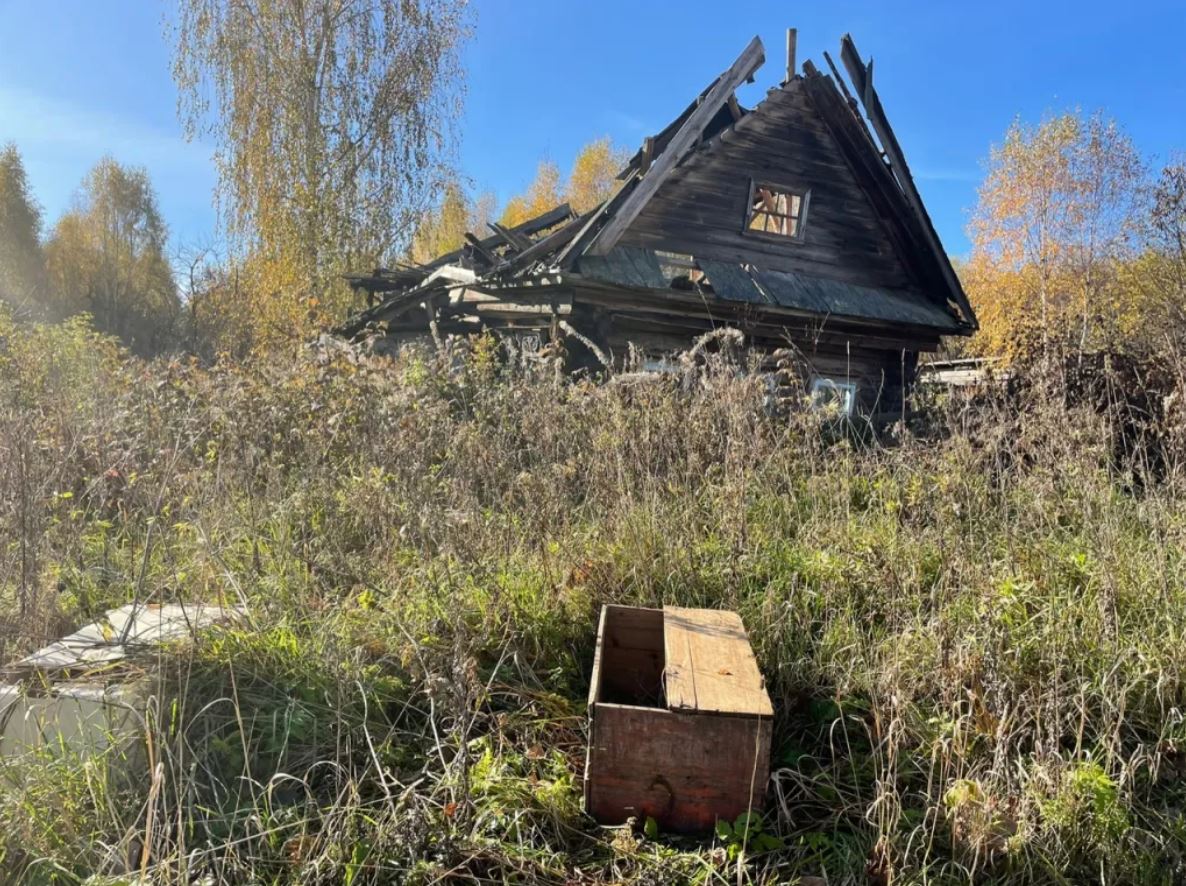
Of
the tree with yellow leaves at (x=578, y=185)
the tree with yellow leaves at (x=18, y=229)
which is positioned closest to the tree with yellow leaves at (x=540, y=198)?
the tree with yellow leaves at (x=578, y=185)

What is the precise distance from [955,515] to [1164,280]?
1009 cm

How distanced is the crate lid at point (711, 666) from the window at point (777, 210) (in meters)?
9.50

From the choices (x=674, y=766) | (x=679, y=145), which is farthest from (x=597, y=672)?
(x=679, y=145)

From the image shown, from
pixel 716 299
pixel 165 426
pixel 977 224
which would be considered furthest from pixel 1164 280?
pixel 977 224

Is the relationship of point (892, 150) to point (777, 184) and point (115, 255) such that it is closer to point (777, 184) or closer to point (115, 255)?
point (777, 184)

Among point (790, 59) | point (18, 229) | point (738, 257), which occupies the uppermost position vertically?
point (18, 229)

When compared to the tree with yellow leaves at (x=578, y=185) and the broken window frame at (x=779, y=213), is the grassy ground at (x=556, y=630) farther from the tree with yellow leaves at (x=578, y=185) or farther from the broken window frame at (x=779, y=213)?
the tree with yellow leaves at (x=578, y=185)

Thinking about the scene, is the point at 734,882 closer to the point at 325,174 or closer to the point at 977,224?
the point at 325,174

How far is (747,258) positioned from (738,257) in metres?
0.16

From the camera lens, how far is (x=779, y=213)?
11586 millimetres

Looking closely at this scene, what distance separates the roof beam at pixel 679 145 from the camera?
9.35m

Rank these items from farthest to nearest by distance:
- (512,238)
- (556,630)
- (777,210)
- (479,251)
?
(777,210) < (479,251) < (512,238) < (556,630)

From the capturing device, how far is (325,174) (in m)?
15.7

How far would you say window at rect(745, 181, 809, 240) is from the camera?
36.9 ft
